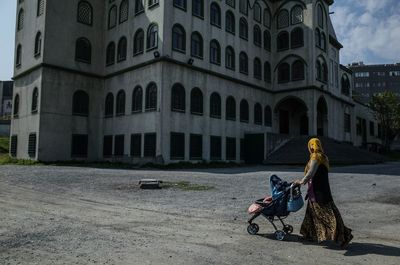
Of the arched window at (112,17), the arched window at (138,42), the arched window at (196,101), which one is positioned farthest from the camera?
the arched window at (112,17)

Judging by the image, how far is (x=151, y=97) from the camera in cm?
2919

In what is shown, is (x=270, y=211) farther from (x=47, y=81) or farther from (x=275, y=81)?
(x=275, y=81)

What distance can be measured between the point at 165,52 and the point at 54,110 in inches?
408

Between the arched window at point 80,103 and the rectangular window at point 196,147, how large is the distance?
9909 mm

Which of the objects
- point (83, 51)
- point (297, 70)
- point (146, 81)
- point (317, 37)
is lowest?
point (146, 81)

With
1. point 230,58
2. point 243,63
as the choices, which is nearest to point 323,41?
point 243,63

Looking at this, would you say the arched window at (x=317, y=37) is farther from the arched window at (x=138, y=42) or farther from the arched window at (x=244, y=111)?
the arched window at (x=138, y=42)

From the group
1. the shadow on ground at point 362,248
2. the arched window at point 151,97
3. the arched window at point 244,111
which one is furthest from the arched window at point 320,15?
the shadow on ground at point 362,248

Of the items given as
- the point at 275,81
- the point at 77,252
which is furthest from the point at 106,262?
the point at 275,81

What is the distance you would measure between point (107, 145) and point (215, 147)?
9320mm

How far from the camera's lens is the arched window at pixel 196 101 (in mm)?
30712

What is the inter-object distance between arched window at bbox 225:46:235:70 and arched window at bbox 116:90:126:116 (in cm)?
972

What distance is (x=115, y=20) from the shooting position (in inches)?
1350

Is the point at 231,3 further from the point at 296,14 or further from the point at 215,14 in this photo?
the point at 296,14
